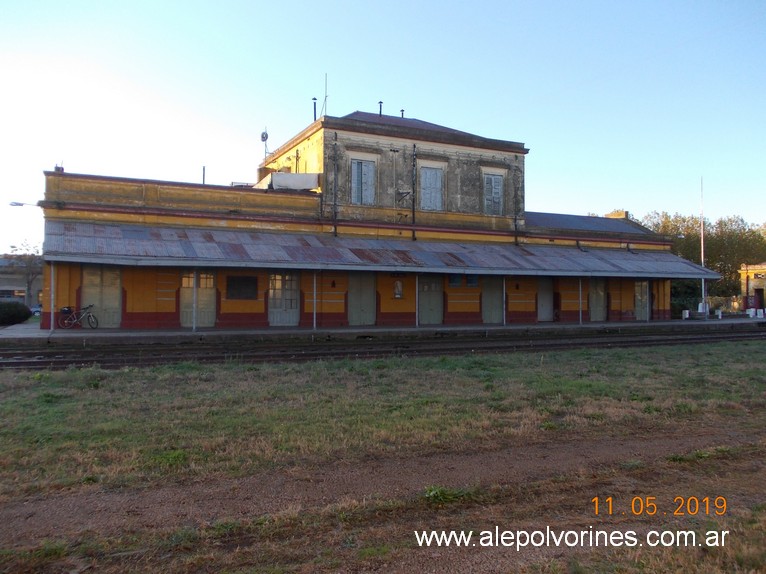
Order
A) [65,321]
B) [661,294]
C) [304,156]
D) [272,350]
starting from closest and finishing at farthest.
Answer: [272,350]
[65,321]
[304,156]
[661,294]

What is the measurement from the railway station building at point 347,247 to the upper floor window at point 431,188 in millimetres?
71

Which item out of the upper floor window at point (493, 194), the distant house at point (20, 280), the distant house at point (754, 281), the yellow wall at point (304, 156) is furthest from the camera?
the distant house at point (20, 280)

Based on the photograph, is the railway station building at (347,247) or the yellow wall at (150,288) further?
the yellow wall at (150,288)

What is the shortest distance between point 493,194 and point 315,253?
450 inches

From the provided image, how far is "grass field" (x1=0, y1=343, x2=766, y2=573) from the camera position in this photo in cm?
379

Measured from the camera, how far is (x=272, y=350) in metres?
17.0

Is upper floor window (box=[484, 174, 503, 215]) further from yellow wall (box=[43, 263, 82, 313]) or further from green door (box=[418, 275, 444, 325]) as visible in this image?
yellow wall (box=[43, 263, 82, 313])

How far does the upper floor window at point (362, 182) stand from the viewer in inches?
1072

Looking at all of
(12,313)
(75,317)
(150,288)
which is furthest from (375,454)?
(12,313)

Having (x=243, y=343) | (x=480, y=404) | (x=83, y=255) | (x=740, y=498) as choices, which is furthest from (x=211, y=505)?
(x=83, y=255)

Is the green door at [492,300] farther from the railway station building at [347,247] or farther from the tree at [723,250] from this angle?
the tree at [723,250]

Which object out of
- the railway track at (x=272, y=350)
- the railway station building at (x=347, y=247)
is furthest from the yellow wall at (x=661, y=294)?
A: the railway track at (x=272, y=350)

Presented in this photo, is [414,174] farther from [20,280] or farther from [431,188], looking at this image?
[20,280]

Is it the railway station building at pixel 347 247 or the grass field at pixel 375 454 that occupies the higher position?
the railway station building at pixel 347 247
